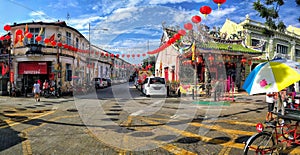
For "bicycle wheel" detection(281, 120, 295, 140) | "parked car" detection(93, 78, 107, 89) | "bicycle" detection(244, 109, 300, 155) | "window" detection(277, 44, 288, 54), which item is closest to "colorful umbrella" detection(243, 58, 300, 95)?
"bicycle" detection(244, 109, 300, 155)

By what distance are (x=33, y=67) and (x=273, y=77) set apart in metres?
21.5

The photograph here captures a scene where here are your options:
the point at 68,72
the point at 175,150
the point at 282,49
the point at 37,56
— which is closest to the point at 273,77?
the point at 175,150

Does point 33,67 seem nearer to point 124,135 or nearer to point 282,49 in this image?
point 124,135

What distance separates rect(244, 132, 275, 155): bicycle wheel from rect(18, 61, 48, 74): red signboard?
20557mm

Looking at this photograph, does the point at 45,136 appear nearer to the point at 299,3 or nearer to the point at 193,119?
the point at 193,119

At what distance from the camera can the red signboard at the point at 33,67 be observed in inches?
800

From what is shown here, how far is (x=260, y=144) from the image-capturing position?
3.84 m

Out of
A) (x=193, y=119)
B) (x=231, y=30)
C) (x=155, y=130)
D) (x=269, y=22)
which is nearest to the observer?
(x=155, y=130)

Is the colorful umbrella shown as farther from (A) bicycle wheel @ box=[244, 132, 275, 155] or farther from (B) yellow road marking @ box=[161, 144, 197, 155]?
(B) yellow road marking @ box=[161, 144, 197, 155]

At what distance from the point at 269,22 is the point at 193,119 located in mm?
5459

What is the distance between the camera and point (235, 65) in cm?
2200

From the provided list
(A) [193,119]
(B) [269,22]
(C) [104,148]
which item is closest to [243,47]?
(B) [269,22]

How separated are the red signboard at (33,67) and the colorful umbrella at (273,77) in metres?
20.3

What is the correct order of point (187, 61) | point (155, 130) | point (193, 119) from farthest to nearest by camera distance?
point (187, 61), point (193, 119), point (155, 130)
